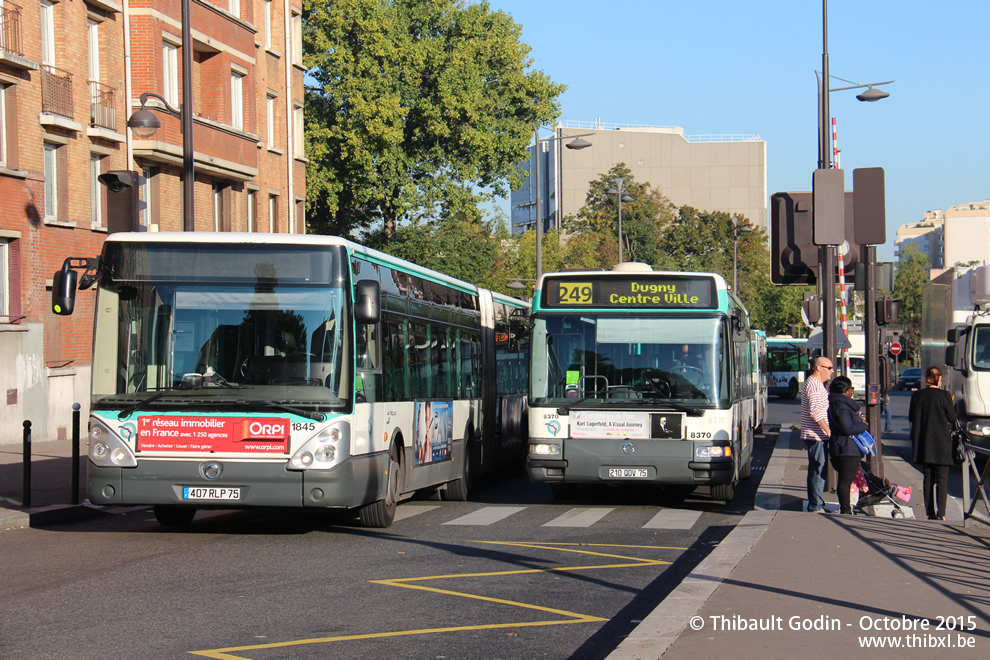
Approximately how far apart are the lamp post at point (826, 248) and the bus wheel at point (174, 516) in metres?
7.52

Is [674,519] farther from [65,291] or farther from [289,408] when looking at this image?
[65,291]

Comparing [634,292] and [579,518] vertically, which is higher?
[634,292]

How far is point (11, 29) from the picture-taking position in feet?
85.1

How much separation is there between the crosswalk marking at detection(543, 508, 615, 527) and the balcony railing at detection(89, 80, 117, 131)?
18.7 m

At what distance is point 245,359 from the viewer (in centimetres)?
1102

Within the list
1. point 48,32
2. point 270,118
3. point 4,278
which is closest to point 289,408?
point 4,278

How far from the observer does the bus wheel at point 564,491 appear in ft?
52.8

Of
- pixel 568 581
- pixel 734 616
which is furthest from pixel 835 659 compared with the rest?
pixel 568 581

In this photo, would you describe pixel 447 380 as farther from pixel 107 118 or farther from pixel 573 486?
pixel 107 118

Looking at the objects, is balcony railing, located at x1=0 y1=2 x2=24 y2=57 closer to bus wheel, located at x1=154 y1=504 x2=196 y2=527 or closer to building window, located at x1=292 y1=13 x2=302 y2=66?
building window, located at x1=292 y1=13 x2=302 y2=66

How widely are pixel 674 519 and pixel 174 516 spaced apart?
547cm

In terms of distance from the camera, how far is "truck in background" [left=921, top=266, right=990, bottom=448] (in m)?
20.7

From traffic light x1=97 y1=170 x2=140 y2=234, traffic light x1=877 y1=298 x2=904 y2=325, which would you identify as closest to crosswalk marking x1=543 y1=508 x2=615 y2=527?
traffic light x1=877 y1=298 x2=904 y2=325

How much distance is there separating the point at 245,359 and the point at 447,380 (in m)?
4.80
